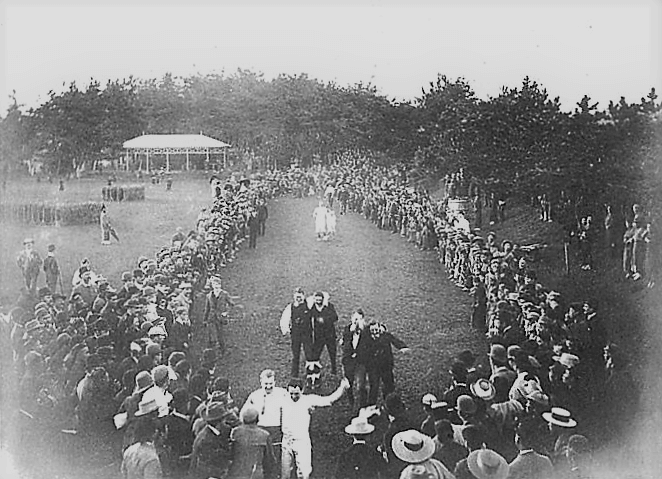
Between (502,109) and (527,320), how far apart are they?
105 cm

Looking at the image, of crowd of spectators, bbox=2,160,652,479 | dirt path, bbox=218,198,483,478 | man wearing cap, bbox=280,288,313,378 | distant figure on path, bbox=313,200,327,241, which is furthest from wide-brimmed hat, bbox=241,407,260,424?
distant figure on path, bbox=313,200,327,241

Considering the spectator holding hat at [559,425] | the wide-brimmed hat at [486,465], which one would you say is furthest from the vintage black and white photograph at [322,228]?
the wide-brimmed hat at [486,465]

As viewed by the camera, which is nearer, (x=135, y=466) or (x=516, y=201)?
(x=135, y=466)

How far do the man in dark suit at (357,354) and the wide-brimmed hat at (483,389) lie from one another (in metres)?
0.51

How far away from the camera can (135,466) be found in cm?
372

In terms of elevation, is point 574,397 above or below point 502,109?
below

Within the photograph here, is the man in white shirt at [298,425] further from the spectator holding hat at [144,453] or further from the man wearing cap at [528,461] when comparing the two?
the man wearing cap at [528,461]

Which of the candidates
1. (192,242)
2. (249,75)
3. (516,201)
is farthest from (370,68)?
(192,242)

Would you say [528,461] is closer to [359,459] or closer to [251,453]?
[359,459]

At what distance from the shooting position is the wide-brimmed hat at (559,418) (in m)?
3.85

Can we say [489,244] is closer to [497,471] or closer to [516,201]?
[516,201]

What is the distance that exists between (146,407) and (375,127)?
1.75 meters

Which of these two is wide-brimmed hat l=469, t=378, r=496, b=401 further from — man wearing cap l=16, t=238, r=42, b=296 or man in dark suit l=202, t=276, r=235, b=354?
man wearing cap l=16, t=238, r=42, b=296

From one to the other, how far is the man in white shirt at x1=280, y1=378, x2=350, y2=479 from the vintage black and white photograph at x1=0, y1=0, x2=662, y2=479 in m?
0.04
